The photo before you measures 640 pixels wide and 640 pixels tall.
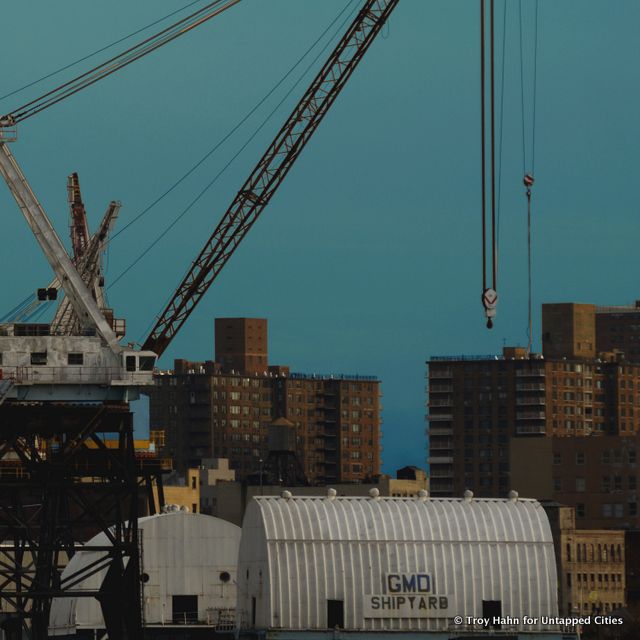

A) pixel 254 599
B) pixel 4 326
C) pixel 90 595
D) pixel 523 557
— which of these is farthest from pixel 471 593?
pixel 4 326

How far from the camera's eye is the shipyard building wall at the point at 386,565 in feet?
392

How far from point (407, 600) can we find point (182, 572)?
22.4m

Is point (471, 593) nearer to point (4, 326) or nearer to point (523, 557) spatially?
point (523, 557)

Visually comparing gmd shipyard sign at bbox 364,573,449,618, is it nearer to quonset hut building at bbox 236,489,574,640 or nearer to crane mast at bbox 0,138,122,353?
quonset hut building at bbox 236,489,574,640

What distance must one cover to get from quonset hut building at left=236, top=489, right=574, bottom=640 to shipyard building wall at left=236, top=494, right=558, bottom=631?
0.17 ft

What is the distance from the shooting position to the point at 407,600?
393ft

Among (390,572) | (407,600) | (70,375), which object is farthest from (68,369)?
(407,600)

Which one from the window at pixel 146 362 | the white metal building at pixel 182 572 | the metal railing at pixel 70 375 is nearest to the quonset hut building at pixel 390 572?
the window at pixel 146 362

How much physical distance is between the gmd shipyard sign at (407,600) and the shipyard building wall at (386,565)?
51 millimetres

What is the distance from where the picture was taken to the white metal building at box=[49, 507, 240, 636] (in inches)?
5418

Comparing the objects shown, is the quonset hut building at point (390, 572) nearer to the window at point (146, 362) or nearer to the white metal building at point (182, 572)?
the window at point (146, 362)

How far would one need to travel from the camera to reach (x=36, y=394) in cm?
12669

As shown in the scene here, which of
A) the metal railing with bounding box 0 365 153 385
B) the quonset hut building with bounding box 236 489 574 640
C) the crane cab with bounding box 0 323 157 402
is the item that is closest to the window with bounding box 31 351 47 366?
the crane cab with bounding box 0 323 157 402

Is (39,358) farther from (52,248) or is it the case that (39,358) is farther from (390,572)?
(390,572)
